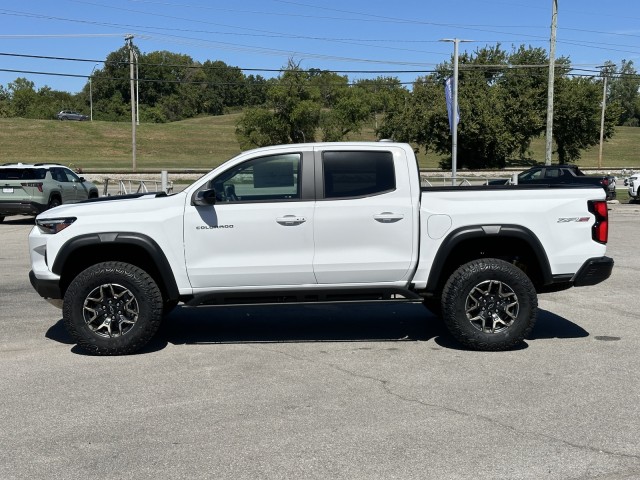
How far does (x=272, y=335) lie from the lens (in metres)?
7.49

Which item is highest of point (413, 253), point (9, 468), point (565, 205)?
point (565, 205)

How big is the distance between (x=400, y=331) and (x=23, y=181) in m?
14.8

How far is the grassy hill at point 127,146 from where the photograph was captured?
72.3m

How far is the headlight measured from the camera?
6604 millimetres

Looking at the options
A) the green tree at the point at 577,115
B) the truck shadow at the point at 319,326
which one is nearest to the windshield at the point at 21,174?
the truck shadow at the point at 319,326

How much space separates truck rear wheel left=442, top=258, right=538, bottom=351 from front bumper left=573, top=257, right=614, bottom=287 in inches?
19.4

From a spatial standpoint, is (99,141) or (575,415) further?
(99,141)

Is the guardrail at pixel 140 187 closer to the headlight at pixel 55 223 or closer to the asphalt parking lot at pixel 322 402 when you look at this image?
the headlight at pixel 55 223

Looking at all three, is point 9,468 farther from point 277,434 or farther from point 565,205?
point 565,205

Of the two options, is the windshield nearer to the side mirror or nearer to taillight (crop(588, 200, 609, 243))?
the side mirror

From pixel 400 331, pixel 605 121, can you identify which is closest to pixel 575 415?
pixel 400 331

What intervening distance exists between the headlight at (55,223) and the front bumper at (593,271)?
15.6ft

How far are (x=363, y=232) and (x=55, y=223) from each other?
2866mm

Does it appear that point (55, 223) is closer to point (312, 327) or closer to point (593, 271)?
point (312, 327)
